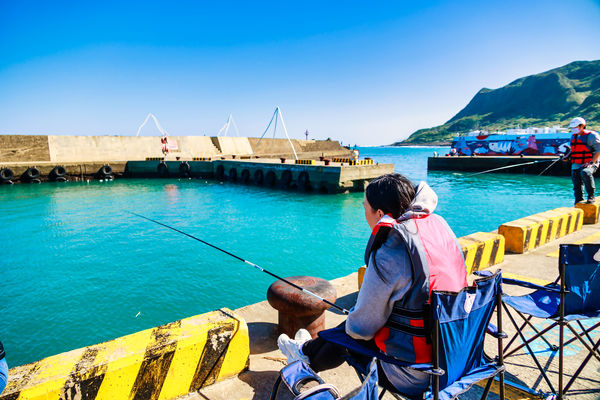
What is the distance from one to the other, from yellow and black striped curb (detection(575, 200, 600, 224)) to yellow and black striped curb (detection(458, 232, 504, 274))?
15.4 ft

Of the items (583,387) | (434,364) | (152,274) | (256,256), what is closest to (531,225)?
(583,387)

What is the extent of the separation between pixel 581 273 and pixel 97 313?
290 inches

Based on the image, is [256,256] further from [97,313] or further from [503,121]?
[503,121]

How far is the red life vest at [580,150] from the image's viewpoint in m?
7.22

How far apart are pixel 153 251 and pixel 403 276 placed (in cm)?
986

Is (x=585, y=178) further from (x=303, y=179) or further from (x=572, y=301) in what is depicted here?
(x=303, y=179)

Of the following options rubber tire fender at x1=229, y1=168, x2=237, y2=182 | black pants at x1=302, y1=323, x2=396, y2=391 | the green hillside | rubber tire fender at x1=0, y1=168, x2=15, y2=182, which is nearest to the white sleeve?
black pants at x1=302, y1=323, x2=396, y2=391

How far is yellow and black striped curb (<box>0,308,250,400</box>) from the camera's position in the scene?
2.09 metres

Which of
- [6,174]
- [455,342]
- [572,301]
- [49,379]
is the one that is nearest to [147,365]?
[49,379]

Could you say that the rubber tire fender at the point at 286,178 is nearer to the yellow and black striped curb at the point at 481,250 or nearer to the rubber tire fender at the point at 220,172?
the rubber tire fender at the point at 220,172

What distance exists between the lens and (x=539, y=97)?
6565 inches

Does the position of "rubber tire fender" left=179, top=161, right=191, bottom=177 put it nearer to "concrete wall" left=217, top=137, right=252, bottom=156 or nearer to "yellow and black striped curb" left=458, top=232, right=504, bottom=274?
"concrete wall" left=217, top=137, right=252, bottom=156

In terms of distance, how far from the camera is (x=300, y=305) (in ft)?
10.6

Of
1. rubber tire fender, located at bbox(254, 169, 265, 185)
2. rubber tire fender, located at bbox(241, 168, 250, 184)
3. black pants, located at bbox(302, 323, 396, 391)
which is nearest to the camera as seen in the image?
black pants, located at bbox(302, 323, 396, 391)
